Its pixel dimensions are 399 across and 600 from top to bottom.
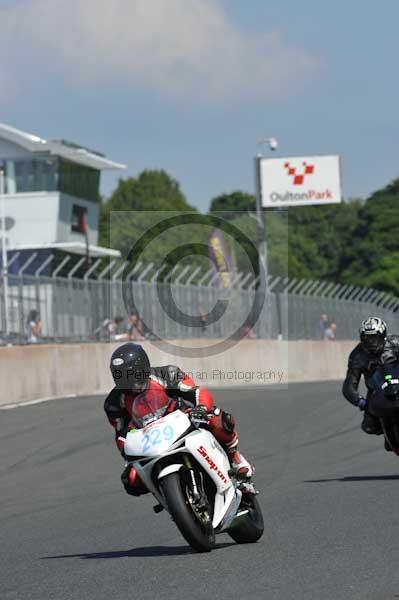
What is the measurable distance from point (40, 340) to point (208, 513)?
52.1 feet

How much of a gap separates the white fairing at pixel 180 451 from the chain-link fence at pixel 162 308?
46.9 feet

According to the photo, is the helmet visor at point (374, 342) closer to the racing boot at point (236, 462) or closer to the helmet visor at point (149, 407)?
the racing boot at point (236, 462)

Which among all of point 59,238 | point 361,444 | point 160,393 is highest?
point 59,238

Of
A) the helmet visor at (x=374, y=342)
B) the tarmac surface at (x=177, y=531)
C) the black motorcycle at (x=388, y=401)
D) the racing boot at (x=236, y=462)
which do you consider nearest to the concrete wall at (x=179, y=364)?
the tarmac surface at (x=177, y=531)

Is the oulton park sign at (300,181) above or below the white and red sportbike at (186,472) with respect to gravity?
above

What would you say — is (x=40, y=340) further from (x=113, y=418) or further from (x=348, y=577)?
(x=348, y=577)

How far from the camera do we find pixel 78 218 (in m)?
74.4

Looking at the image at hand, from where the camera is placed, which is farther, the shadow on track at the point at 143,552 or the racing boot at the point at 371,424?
the racing boot at the point at 371,424

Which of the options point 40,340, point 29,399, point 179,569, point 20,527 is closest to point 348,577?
point 179,569

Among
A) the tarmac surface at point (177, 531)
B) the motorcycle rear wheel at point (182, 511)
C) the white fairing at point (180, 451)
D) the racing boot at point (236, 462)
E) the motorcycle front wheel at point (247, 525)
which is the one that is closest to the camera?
the tarmac surface at point (177, 531)

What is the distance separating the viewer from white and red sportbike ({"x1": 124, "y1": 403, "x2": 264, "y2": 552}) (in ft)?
26.4

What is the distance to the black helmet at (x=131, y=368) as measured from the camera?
8547mm

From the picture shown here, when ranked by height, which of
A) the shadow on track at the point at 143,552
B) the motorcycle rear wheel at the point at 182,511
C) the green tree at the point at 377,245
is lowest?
the shadow on track at the point at 143,552

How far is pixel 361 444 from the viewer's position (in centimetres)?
1708
